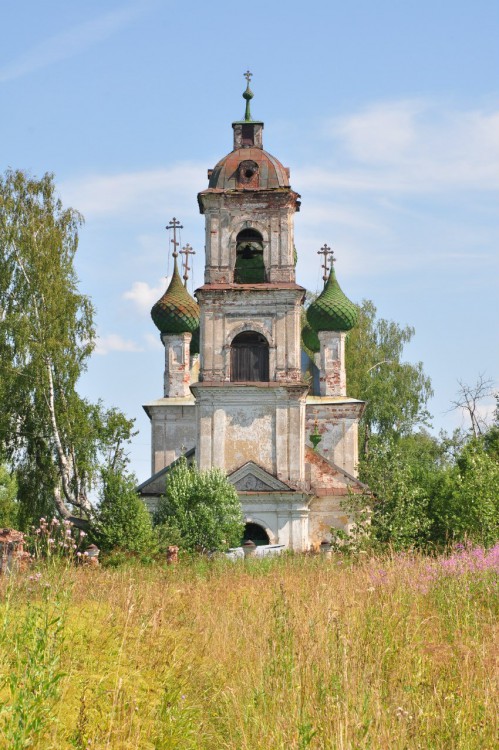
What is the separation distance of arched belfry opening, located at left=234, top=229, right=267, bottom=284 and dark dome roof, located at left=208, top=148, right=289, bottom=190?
44.7 inches

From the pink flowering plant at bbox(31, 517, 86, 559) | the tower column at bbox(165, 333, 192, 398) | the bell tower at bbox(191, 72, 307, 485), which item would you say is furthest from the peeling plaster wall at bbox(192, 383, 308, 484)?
the pink flowering plant at bbox(31, 517, 86, 559)

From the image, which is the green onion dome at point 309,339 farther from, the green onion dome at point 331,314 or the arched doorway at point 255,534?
the arched doorway at point 255,534

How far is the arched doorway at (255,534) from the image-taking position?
24641mm

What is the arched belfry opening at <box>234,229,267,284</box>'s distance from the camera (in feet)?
84.0

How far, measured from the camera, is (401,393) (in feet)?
139

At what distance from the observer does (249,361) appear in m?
25.0

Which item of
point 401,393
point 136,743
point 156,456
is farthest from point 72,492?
point 136,743

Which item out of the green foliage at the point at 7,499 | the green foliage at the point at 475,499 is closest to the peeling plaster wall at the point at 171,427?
the green foliage at the point at 7,499

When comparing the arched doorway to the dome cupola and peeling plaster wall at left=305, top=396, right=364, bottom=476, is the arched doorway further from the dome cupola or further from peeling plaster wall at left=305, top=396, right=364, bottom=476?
the dome cupola

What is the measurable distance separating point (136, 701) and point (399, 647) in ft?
5.78

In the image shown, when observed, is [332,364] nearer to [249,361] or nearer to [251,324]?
[249,361]

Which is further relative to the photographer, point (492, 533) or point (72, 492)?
point (72, 492)

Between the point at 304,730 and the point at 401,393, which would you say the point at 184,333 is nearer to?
the point at 401,393

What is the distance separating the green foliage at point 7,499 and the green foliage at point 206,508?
10833mm
